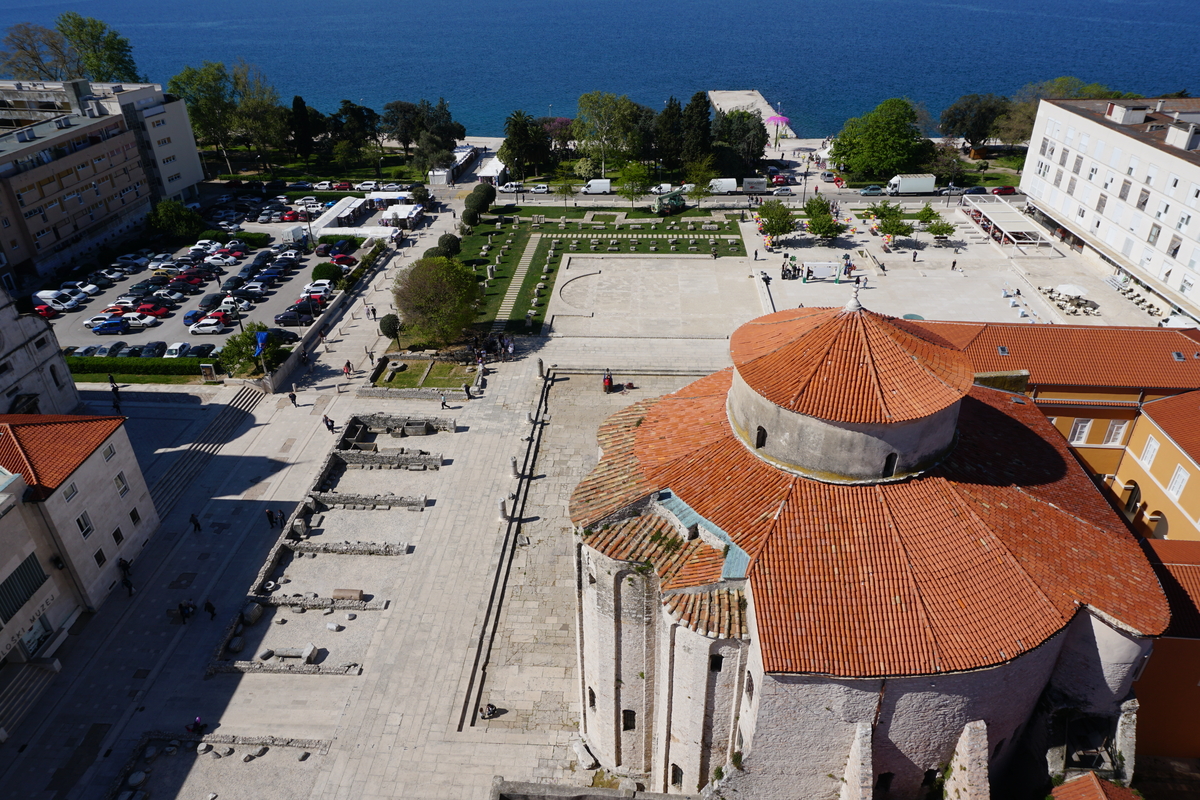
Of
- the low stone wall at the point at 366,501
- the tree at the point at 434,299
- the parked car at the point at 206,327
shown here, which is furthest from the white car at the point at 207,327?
the low stone wall at the point at 366,501

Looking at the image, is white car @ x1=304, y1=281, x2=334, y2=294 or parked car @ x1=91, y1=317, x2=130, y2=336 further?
white car @ x1=304, y1=281, x2=334, y2=294

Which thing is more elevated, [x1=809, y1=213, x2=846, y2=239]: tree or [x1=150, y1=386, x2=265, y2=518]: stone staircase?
[x1=809, y1=213, x2=846, y2=239]: tree

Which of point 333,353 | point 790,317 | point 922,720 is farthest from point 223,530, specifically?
point 922,720

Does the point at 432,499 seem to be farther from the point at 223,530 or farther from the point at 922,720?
the point at 922,720

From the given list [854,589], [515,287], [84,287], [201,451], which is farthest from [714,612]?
[84,287]

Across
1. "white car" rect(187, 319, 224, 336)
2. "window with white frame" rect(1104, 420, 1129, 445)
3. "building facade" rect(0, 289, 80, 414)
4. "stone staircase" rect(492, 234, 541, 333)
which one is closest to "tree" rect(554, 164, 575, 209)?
"stone staircase" rect(492, 234, 541, 333)

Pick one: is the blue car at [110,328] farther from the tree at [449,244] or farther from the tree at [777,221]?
the tree at [777,221]

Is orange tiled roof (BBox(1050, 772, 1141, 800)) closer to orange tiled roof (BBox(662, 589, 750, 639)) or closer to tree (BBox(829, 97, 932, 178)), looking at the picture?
orange tiled roof (BBox(662, 589, 750, 639))
